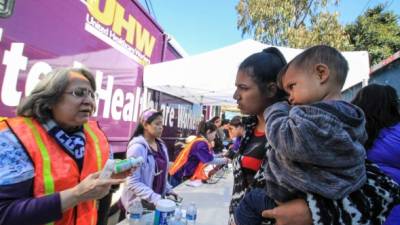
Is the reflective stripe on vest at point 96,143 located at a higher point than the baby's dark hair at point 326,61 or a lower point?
lower

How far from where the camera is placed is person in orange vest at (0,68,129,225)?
1.34 metres

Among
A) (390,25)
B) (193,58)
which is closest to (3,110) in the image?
(193,58)

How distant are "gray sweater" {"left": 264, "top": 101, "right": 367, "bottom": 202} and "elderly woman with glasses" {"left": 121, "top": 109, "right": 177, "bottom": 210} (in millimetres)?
1751

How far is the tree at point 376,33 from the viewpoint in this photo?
16.3 metres

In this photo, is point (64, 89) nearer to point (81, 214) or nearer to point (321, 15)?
point (81, 214)

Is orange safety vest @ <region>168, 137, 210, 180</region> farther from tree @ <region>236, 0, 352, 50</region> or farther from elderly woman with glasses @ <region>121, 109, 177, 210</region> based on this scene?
tree @ <region>236, 0, 352, 50</region>

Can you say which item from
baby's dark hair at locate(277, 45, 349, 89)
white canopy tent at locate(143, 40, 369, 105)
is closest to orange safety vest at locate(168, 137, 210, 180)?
white canopy tent at locate(143, 40, 369, 105)

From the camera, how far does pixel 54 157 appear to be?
4.82ft

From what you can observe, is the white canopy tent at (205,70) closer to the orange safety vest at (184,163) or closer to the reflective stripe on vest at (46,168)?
the orange safety vest at (184,163)

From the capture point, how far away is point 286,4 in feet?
46.1

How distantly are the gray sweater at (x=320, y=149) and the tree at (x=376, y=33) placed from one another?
1691cm

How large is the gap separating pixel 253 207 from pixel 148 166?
5.91ft

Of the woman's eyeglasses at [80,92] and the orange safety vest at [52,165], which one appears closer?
the orange safety vest at [52,165]

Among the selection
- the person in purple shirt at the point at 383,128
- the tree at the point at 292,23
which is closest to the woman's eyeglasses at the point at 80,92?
the person in purple shirt at the point at 383,128
